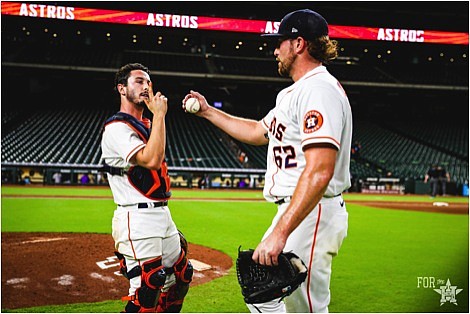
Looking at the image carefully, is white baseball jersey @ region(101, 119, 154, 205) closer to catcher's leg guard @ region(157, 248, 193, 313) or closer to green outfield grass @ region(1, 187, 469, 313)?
catcher's leg guard @ region(157, 248, 193, 313)

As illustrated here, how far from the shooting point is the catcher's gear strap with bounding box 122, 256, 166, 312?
315 cm

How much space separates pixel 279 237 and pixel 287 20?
1.10 m

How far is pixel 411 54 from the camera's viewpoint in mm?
34875

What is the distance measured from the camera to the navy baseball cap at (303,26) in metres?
2.41

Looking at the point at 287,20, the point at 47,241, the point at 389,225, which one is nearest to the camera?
the point at 287,20

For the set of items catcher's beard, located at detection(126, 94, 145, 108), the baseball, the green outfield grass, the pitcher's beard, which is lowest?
the green outfield grass

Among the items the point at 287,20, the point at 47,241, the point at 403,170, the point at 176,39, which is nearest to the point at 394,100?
the point at 403,170

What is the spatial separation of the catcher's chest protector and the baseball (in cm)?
39

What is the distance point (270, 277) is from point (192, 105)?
1384mm

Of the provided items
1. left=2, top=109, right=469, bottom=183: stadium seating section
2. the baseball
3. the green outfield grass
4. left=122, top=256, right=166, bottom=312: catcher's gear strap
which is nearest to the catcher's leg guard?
left=122, top=256, right=166, bottom=312: catcher's gear strap

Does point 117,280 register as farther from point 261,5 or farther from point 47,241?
point 261,5

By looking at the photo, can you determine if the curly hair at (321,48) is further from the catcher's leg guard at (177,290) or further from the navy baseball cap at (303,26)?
the catcher's leg guard at (177,290)

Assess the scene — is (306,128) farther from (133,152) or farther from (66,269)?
(66,269)

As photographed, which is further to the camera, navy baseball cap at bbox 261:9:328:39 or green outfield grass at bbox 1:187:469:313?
green outfield grass at bbox 1:187:469:313
